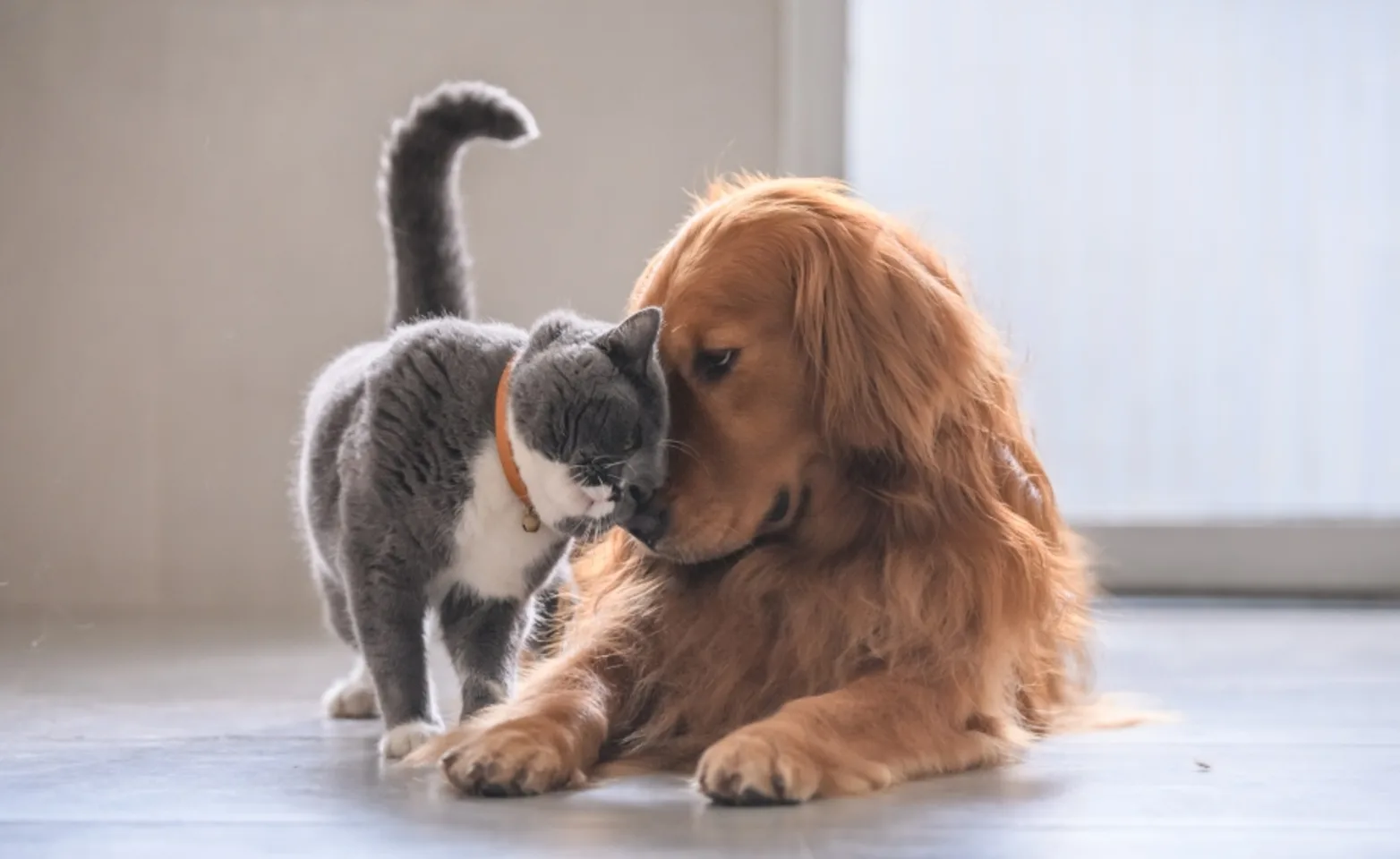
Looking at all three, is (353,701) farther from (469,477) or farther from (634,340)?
→ (634,340)

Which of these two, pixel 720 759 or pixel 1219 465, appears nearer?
pixel 720 759

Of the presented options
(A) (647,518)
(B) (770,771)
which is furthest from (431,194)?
(B) (770,771)

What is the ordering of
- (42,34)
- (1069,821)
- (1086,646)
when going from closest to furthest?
(1069,821) < (1086,646) < (42,34)

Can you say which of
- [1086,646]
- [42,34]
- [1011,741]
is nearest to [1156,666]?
Result: [1086,646]

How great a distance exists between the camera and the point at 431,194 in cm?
191

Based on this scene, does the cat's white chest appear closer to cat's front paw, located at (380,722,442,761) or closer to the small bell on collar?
the small bell on collar

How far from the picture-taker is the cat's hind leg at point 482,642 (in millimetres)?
1569

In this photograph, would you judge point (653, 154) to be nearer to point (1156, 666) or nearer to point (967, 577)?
point (1156, 666)

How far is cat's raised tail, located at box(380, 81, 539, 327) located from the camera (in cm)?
184

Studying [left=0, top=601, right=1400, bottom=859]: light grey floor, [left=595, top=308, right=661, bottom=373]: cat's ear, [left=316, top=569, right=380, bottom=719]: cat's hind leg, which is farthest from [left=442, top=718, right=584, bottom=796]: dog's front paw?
[left=316, top=569, right=380, bottom=719]: cat's hind leg

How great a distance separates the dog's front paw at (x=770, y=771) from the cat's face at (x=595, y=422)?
0.96 feet

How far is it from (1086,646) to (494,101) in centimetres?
93

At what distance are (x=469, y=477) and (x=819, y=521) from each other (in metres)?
0.34

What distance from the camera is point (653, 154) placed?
2.88 meters
